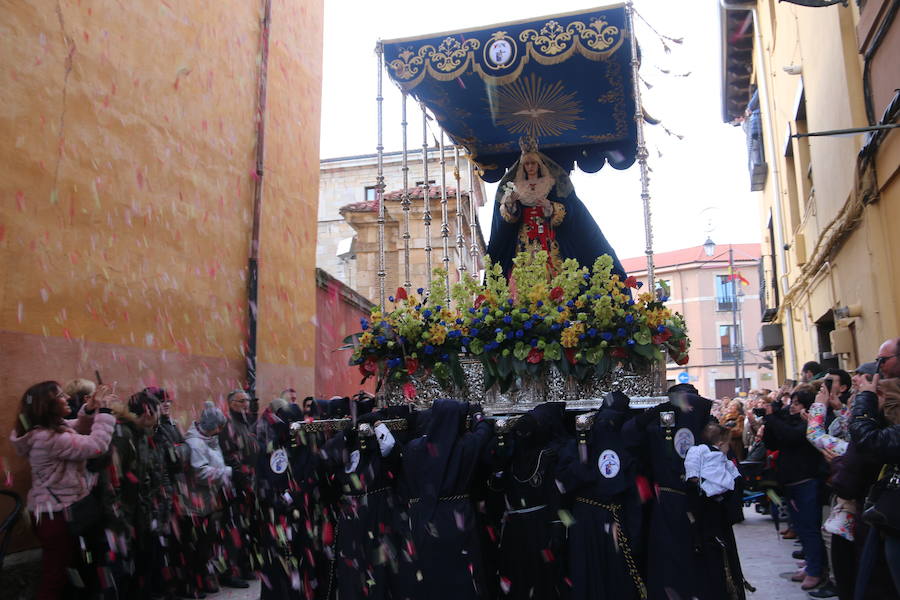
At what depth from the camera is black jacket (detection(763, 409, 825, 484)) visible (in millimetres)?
6441

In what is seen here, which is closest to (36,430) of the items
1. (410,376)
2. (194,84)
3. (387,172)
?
(410,376)

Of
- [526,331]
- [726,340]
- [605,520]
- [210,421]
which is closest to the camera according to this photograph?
[605,520]

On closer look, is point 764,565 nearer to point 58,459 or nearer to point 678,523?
point 678,523

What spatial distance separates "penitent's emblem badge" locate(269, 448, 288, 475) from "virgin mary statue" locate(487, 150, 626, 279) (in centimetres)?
325

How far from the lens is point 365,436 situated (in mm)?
4914

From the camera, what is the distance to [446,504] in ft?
15.3

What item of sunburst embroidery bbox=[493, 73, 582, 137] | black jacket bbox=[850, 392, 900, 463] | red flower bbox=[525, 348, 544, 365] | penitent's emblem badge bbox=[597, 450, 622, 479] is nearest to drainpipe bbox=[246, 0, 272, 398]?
sunburst embroidery bbox=[493, 73, 582, 137]

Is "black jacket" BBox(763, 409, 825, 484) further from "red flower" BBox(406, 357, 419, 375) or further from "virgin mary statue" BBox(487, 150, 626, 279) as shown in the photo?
"red flower" BBox(406, 357, 419, 375)

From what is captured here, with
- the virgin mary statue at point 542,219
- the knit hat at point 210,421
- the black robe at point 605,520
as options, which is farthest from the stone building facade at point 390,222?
the black robe at point 605,520

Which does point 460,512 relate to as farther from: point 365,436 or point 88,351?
point 88,351

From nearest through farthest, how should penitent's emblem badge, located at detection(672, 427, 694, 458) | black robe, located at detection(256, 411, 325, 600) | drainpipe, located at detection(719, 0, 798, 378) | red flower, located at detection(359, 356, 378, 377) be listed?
penitent's emblem badge, located at detection(672, 427, 694, 458) < black robe, located at detection(256, 411, 325, 600) < red flower, located at detection(359, 356, 378, 377) < drainpipe, located at detection(719, 0, 798, 378)

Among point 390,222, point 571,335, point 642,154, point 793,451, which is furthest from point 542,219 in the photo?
point 390,222

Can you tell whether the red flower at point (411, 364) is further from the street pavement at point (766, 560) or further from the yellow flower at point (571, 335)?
the street pavement at point (766, 560)

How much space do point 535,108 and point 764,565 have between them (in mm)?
5370
